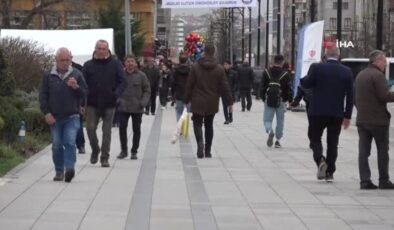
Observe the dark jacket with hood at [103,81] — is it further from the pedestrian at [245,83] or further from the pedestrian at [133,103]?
the pedestrian at [245,83]

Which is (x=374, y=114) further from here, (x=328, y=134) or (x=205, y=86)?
(x=205, y=86)

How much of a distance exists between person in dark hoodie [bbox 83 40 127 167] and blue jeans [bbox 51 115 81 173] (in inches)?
62.6

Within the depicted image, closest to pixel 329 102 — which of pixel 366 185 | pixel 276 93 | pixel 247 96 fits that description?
pixel 366 185

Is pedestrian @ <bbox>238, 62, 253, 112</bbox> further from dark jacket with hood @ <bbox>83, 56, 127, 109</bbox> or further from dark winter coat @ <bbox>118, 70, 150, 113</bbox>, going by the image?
dark jacket with hood @ <bbox>83, 56, 127, 109</bbox>

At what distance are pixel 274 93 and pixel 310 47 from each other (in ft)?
33.6

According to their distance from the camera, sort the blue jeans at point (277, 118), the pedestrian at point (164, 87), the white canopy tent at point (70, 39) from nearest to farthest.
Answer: the blue jeans at point (277, 118)
the white canopy tent at point (70, 39)
the pedestrian at point (164, 87)

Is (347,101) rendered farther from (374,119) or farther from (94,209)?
(94,209)

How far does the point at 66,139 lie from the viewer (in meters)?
11.3

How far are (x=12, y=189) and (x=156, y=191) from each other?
5.74 ft

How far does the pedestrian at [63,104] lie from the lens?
36.9 ft

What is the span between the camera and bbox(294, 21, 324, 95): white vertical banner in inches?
1042

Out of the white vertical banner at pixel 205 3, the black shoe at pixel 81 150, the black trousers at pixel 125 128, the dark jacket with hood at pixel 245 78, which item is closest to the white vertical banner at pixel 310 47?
the dark jacket with hood at pixel 245 78

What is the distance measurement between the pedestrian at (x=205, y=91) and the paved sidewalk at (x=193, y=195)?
1.91 feet

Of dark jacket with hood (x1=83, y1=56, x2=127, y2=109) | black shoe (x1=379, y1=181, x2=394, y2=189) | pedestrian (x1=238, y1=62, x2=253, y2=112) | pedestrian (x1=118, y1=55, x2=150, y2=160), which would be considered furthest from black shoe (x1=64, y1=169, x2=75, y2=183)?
pedestrian (x1=238, y1=62, x2=253, y2=112)
